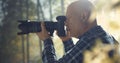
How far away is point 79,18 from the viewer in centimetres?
153

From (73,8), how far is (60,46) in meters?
1.88

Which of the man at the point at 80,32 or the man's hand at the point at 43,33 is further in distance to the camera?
the man's hand at the point at 43,33

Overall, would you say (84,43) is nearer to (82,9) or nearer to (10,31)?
(82,9)

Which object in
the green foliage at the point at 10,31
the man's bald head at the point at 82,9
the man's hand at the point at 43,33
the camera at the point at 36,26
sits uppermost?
the man's bald head at the point at 82,9

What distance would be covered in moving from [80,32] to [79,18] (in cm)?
6

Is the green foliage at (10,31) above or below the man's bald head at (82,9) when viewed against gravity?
below

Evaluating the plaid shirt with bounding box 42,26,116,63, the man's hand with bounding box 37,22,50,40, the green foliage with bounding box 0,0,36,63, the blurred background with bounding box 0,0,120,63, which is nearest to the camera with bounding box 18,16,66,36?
the man's hand with bounding box 37,22,50,40

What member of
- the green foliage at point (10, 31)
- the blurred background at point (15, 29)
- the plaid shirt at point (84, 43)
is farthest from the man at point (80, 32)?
the green foliage at point (10, 31)

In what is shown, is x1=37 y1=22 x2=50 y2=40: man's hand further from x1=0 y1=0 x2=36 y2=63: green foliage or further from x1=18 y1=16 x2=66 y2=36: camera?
x1=0 y1=0 x2=36 y2=63: green foliage

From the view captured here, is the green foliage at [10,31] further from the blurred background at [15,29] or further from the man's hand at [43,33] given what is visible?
the man's hand at [43,33]

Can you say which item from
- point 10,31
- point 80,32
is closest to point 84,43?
point 80,32

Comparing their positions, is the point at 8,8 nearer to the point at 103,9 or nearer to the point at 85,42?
the point at 85,42

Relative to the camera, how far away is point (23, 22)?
162 centimetres

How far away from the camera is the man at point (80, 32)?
143 centimetres
